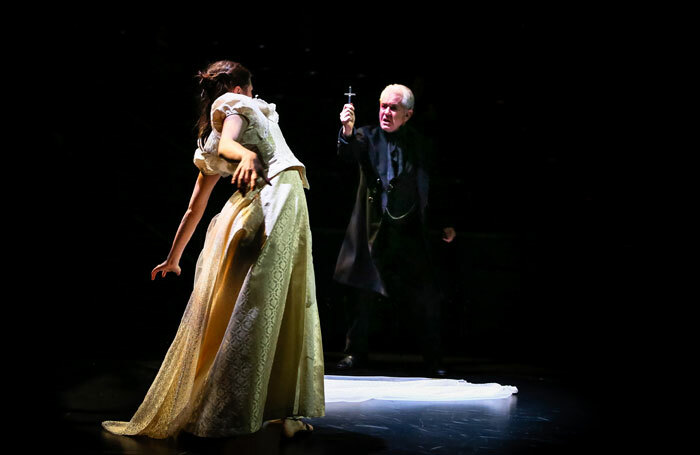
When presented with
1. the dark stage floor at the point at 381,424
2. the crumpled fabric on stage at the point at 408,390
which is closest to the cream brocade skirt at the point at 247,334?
the dark stage floor at the point at 381,424

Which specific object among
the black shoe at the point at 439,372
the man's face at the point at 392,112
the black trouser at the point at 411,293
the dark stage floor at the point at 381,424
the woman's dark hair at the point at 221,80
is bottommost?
the dark stage floor at the point at 381,424

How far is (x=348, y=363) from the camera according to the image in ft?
12.3

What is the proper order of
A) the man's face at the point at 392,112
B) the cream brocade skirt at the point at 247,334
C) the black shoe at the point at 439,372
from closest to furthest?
the cream brocade skirt at the point at 247,334
the black shoe at the point at 439,372
the man's face at the point at 392,112

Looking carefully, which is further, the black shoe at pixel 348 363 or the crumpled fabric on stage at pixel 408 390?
the black shoe at pixel 348 363

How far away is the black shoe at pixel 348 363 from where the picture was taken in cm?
371

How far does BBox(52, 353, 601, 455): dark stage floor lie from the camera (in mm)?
2107

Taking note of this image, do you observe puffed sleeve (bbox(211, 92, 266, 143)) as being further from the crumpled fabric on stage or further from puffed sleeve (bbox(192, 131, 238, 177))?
the crumpled fabric on stage

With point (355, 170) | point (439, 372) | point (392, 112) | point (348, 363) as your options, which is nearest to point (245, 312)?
point (348, 363)

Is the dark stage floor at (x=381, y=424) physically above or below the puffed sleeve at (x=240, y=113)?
below

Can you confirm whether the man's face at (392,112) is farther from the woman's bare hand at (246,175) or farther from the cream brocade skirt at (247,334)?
the woman's bare hand at (246,175)

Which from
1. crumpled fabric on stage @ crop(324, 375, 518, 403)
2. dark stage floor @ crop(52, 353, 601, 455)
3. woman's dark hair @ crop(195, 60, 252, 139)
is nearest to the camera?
dark stage floor @ crop(52, 353, 601, 455)

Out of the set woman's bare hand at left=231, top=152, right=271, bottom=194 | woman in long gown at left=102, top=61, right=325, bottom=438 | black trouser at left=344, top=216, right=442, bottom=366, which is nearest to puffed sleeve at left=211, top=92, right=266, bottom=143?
woman in long gown at left=102, top=61, right=325, bottom=438

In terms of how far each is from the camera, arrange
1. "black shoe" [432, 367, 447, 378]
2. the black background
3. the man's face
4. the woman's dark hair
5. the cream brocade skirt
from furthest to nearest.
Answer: the black background → the man's face → "black shoe" [432, 367, 447, 378] → the woman's dark hair → the cream brocade skirt

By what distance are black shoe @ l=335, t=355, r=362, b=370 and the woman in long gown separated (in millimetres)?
1502
